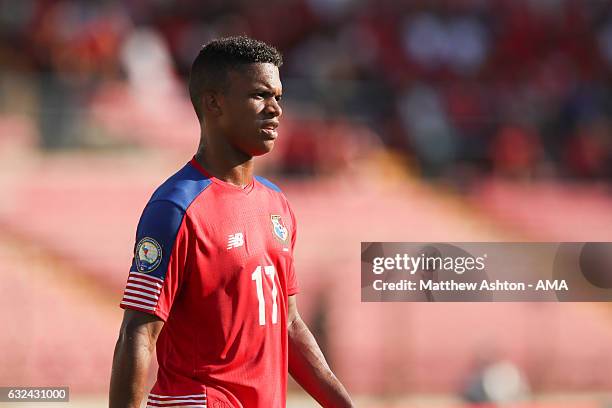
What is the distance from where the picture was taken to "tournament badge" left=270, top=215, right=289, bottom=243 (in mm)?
3590

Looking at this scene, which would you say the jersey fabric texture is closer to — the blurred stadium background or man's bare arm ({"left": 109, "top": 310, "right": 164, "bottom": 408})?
man's bare arm ({"left": 109, "top": 310, "right": 164, "bottom": 408})

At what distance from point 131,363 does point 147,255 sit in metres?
0.31

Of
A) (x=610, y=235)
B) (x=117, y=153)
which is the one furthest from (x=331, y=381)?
(x=117, y=153)

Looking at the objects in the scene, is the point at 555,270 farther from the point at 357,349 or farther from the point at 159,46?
the point at 159,46

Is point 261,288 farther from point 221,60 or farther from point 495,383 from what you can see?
point 495,383

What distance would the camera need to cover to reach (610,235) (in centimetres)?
736

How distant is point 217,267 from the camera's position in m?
3.35

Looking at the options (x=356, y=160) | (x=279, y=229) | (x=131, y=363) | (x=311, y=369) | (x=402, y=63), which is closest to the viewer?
(x=131, y=363)

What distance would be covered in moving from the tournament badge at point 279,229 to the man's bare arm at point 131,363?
1.76 feet

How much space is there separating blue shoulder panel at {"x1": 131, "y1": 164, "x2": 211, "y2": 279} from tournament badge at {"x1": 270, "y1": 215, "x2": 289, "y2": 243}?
0.33m

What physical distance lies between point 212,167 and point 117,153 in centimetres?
1033

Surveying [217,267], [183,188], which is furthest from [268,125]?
[217,267]

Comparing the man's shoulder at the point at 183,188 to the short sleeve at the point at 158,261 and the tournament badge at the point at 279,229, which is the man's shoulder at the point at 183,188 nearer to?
the short sleeve at the point at 158,261

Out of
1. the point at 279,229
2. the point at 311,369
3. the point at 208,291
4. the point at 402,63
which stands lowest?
the point at 311,369
